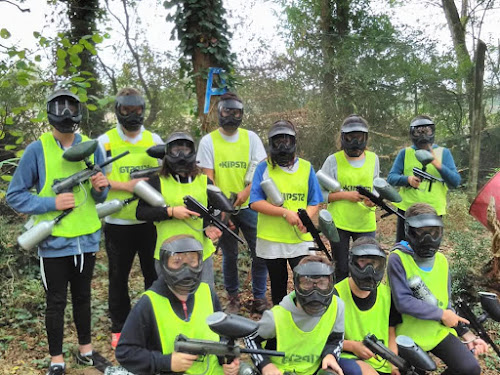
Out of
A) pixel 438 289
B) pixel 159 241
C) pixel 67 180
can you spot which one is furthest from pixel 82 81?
pixel 438 289

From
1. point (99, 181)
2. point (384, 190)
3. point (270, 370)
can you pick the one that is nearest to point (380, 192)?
point (384, 190)

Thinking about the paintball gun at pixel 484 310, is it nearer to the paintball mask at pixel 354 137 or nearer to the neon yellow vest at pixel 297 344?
the neon yellow vest at pixel 297 344

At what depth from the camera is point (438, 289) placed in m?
3.44

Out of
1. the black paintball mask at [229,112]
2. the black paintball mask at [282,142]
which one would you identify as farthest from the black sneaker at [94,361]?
the black paintball mask at [229,112]

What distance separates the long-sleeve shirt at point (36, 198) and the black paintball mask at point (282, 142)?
1756mm

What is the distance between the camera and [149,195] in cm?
350

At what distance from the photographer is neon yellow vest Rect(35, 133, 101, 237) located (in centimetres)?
337

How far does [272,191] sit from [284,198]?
20 centimetres

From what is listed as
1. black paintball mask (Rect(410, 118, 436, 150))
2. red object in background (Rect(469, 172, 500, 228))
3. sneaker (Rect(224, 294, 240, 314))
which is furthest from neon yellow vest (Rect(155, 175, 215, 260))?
red object in background (Rect(469, 172, 500, 228))

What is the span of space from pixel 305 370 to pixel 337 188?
1.92 metres

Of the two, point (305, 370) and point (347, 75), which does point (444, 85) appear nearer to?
point (347, 75)

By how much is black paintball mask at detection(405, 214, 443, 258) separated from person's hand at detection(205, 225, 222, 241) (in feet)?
5.11

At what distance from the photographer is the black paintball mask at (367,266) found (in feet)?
10.2

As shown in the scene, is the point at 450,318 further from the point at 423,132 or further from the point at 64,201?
the point at 64,201
